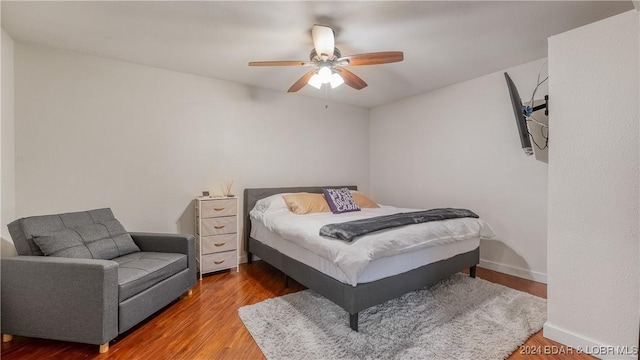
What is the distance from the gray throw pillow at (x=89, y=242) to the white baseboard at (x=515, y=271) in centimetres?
401

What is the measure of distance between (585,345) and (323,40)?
2824 mm

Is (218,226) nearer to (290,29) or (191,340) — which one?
(191,340)

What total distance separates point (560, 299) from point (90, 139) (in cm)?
432

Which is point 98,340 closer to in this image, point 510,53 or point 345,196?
point 345,196

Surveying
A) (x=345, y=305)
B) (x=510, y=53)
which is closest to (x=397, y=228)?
(x=345, y=305)

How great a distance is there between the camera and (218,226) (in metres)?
3.10

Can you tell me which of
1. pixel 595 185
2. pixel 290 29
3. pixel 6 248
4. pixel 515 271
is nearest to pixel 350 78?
pixel 290 29

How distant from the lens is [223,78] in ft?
11.2

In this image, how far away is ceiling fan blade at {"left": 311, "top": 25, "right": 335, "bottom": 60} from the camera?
2.06 meters

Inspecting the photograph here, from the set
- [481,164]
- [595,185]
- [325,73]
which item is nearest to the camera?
[595,185]

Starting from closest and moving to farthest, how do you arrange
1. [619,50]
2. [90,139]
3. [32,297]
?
[619,50] < [32,297] < [90,139]

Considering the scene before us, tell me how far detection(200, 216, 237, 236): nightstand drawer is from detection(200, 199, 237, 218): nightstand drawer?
0.06 m

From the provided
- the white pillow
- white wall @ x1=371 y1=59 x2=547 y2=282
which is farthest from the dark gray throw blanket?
the white pillow

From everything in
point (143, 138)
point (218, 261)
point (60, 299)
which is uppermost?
point (143, 138)
